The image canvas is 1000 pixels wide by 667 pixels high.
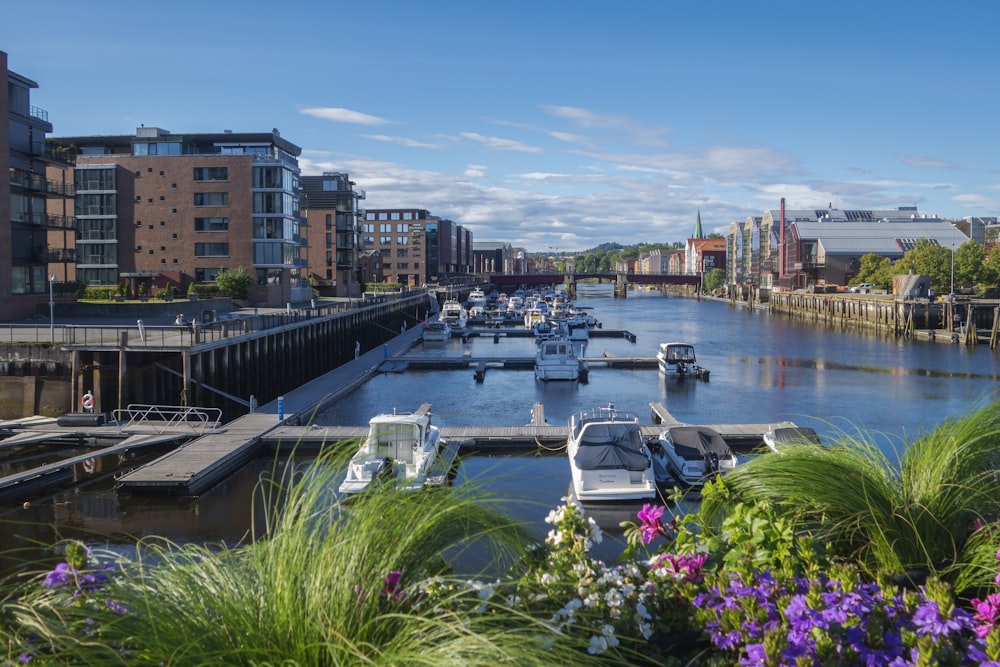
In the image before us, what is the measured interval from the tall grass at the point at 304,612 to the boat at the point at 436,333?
2831 inches

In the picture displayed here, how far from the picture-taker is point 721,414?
127 ft

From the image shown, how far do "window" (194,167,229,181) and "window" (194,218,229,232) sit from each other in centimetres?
336

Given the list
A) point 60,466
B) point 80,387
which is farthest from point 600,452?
point 80,387

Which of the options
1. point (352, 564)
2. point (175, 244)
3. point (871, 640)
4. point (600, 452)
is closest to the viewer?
point (871, 640)

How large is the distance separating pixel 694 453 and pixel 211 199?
56.9 meters

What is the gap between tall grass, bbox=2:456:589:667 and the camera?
366cm

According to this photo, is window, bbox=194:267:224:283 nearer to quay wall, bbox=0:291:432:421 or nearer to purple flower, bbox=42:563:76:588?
quay wall, bbox=0:291:432:421

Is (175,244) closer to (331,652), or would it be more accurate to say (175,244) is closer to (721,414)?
(721,414)

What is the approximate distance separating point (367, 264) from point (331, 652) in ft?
501

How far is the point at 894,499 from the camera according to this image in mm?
6055

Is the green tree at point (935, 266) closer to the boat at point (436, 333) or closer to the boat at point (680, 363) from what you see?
the boat at point (436, 333)

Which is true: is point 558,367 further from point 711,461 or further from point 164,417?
point 711,461

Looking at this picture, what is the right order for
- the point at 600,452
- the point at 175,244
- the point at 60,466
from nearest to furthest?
1. the point at 600,452
2. the point at 60,466
3. the point at 175,244

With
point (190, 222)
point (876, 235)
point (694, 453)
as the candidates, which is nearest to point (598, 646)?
point (694, 453)
